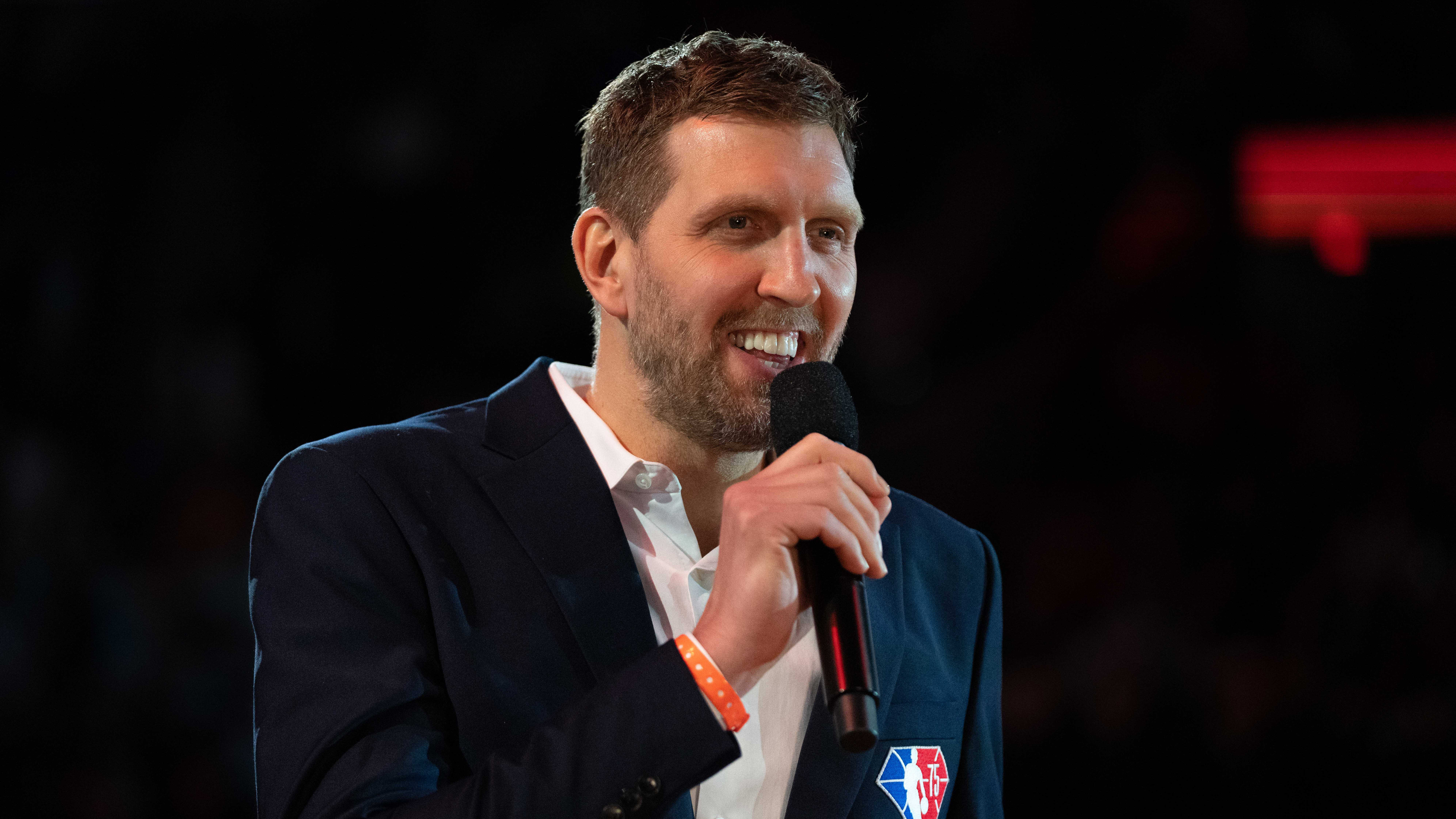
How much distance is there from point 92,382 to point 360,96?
3.77 feet

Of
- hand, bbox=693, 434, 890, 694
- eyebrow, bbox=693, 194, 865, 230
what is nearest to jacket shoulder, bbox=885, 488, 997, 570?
eyebrow, bbox=693, 194, 865, 230

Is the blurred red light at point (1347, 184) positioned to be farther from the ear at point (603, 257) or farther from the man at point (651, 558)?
the ear at point (603, 257)

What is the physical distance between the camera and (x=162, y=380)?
11.5 ft

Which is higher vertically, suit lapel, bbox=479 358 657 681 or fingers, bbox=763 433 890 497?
fingers, bbox=763 433 890 497

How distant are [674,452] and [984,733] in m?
0.64

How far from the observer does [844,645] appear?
1195mm

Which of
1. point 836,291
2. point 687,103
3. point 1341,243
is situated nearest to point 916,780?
point 836,291

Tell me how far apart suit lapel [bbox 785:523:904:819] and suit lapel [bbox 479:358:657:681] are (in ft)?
0.86

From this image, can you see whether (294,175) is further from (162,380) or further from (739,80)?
(739,80)

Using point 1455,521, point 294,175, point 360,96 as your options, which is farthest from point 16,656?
point 1455,521

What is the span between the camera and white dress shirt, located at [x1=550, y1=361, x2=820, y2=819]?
1635mm

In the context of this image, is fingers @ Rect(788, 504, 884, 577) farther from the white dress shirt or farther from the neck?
the neck

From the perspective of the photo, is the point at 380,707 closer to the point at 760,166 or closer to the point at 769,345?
the point at 769,345

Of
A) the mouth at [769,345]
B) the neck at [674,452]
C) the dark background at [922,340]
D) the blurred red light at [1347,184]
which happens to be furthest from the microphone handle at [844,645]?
the blurred red light at [1347,184]
